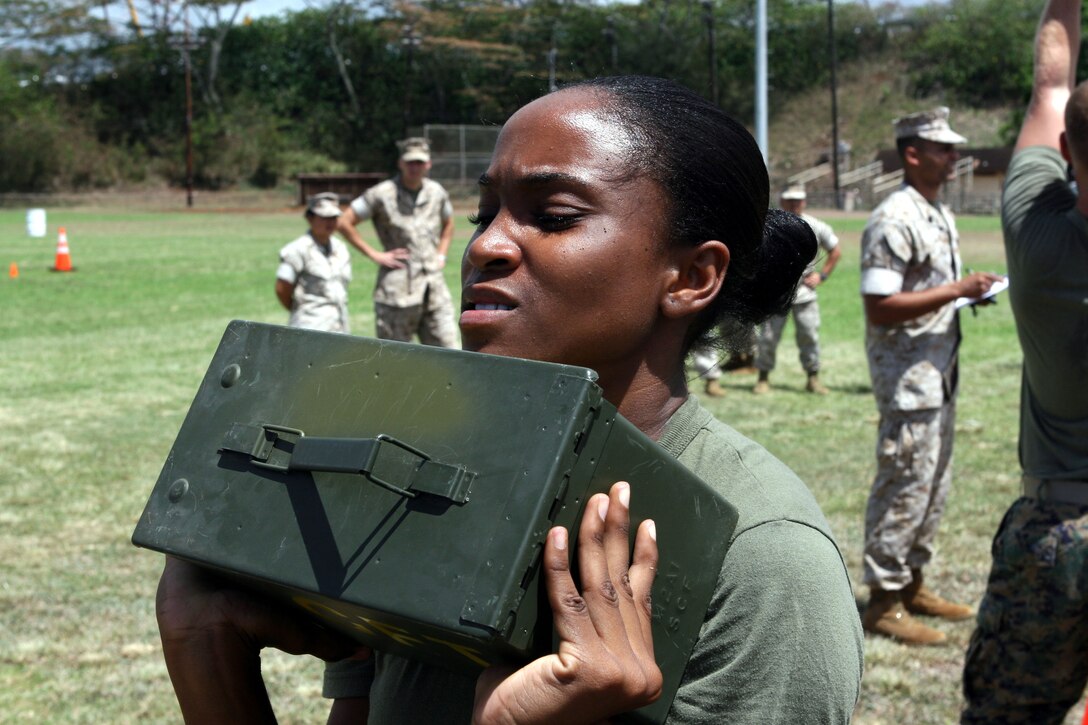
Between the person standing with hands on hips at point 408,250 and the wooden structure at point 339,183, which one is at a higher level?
the person standing with hands on hips at point 408,250

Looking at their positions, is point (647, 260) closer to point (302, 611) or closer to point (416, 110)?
point (302, 611)

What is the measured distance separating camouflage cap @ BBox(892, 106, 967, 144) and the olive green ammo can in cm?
502

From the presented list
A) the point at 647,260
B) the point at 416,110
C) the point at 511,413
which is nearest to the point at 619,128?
the point at 647,260

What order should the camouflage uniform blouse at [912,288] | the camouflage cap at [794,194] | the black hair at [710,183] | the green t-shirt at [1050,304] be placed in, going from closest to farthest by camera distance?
1. the black hair at [710,183]
2. the green t-shirt at [1050,304]
3. the camouflage uniform blouse at [912,288]
4. the camouflage cap at [794,194]

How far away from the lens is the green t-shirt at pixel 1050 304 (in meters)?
3.47

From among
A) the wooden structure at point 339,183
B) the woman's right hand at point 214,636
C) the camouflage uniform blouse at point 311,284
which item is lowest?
the wooden structure at point 339,183

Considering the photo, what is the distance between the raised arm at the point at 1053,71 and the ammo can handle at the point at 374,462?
2859 millimetres

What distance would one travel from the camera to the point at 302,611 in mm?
1591

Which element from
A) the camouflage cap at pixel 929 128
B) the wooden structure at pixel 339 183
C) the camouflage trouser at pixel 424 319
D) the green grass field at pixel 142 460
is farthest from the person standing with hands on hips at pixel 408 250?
the wooden structure at pixel 339 183

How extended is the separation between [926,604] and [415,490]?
517cm

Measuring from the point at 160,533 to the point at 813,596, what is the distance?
755mm

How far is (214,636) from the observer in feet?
5.24

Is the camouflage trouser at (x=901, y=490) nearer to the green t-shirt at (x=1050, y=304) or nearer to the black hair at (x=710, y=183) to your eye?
the green t-shirt at (x=1050, y=304)

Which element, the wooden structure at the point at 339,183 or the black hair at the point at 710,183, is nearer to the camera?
the black hair at the point at 710,183
